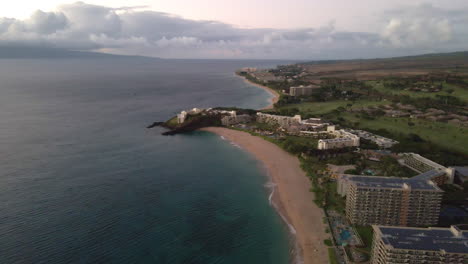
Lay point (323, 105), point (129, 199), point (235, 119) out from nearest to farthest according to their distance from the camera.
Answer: point (129, 199), point (235, 119), point (323, 105)

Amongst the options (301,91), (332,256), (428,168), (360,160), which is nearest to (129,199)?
(332,256)

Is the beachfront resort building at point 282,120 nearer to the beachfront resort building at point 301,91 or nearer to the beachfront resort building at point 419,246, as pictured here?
the beachfront resort building at point 301,91

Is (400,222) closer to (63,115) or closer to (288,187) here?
(288,187)

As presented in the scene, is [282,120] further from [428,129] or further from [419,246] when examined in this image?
[419,246]

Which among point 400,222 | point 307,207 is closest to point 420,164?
point 400,222

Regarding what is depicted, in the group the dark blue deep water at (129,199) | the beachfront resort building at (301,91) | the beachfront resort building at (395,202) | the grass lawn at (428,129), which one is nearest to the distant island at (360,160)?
the beachfront resort building at (395,202)

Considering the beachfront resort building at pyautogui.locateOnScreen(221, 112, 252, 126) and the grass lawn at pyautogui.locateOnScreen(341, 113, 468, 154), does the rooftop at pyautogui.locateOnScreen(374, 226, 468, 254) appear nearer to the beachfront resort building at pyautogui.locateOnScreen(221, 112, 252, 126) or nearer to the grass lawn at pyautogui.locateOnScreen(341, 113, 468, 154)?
the grass lawn at pyautogui.locateOnScreen(341, 113, 468, 154)
